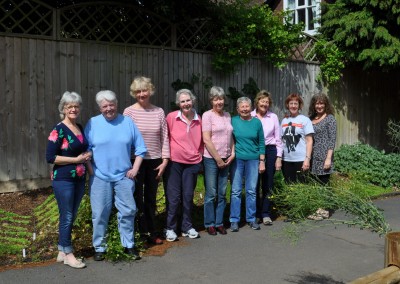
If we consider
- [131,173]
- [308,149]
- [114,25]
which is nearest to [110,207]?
[131,173]

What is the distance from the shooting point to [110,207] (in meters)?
5.04

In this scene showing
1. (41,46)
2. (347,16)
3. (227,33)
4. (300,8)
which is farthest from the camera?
(300,8)

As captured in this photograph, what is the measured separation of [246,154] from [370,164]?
5065 mm

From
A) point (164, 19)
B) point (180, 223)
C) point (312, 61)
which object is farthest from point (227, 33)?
point (180, 223)

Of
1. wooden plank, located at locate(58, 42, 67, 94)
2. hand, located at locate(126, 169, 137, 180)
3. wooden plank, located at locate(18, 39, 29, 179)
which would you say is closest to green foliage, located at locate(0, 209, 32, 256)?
wooden plank, located at locate(18, 39, 29, 179)

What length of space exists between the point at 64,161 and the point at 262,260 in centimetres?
226

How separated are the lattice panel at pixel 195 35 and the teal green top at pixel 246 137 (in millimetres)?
3322

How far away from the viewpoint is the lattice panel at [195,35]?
30.0ft

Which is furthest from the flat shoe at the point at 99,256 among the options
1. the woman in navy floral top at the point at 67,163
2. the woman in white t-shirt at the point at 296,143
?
the woman in white t-shirt at the point at 296,143

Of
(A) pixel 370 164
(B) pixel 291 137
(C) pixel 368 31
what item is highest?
(C) pixel 368 31

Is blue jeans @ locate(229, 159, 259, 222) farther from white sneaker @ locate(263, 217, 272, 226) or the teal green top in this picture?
white sneaker @ locate(263, 217, 272, 226)

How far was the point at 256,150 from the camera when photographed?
6324mm

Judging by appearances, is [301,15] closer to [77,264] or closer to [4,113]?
Answer: [4,113]

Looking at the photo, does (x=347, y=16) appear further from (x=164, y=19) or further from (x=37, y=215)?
(x=37, y=215)
